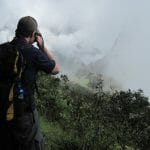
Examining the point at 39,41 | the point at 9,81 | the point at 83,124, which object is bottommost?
the point at 9,81

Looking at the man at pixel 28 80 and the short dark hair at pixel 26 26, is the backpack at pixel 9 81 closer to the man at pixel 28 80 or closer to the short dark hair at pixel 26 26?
the man at pixel 28 80

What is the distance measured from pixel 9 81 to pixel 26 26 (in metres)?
0.64

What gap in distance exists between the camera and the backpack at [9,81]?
17.6 feet

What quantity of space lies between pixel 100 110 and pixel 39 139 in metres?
8.89

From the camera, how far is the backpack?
5.38m

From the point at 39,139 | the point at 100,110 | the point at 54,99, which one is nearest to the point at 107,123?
the point at 100,110

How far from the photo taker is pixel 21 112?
5.42 meters

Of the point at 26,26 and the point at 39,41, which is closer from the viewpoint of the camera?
the point at 26,26

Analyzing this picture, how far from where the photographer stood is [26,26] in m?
5.51

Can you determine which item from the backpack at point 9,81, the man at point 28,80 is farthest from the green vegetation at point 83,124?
the backpack at point 9,81

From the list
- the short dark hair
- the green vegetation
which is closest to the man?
the short dark hair

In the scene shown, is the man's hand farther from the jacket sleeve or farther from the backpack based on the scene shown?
the backpack

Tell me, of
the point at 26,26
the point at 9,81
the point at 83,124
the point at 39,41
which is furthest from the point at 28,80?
the point at 83,124

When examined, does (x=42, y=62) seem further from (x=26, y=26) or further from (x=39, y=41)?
(x=26, y=26)
